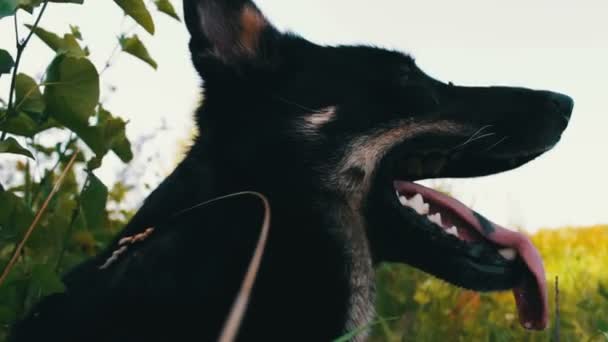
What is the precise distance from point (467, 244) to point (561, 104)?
68cm

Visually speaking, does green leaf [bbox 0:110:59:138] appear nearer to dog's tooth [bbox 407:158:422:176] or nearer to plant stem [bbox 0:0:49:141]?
plant stem [bbox 0:0:49:141]

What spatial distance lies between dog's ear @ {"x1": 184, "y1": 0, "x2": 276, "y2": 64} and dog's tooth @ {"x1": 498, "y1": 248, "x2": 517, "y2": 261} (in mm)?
1104

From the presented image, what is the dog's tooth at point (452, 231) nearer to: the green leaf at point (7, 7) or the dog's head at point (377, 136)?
the dog's head at point (377, 136)

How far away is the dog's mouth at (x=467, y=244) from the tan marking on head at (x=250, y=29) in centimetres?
68

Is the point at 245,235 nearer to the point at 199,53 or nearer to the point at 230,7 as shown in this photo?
the point at 199,53

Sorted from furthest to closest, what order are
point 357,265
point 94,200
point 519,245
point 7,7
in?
point 519,245
point 357,265
point 94,200
point 7,7

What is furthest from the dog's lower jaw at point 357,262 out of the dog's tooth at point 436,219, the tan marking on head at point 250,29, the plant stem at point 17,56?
the plant stem at point 17,56

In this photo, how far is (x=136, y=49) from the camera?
2768 millimetres

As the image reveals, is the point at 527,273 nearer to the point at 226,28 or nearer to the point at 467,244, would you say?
the point at 467,244

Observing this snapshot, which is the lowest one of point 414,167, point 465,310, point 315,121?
point 465,310

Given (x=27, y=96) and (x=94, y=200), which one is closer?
(x=27, y=96)

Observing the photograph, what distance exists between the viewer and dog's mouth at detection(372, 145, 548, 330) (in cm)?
285

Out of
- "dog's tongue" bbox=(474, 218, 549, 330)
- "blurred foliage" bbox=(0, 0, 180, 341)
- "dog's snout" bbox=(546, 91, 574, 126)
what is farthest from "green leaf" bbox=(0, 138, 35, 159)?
"dog's snout" bbox=(546, 91, 574, 126)

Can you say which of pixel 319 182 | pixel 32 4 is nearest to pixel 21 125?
pixel 32 4
